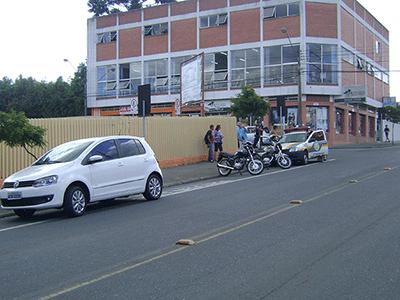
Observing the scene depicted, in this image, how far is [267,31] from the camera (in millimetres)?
44125

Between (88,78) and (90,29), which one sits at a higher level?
(90,29)

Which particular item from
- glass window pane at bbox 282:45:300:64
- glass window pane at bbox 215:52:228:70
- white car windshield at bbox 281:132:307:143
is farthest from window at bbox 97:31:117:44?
white car windshield at bbox 281:132:307:143

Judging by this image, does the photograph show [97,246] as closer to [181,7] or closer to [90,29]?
[181,7]

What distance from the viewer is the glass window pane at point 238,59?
45438 millimetres

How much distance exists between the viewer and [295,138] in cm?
2450

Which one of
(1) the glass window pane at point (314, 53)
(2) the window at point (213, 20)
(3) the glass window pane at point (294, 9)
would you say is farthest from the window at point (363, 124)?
(2) the window at point (213, 20)

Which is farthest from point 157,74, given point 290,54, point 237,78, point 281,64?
point 290,54

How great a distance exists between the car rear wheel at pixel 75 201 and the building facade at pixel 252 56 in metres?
28.1

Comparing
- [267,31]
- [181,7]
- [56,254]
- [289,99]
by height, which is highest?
[181,7]

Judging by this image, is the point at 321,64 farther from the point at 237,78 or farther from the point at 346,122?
the point at 237,78

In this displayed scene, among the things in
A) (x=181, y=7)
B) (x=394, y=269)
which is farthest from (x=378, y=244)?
(x=181, y=7)

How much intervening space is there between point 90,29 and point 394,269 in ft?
173

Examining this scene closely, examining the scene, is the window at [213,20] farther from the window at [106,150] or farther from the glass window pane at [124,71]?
the window at [106,150]

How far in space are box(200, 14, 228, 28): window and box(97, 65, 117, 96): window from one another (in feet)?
35.0
